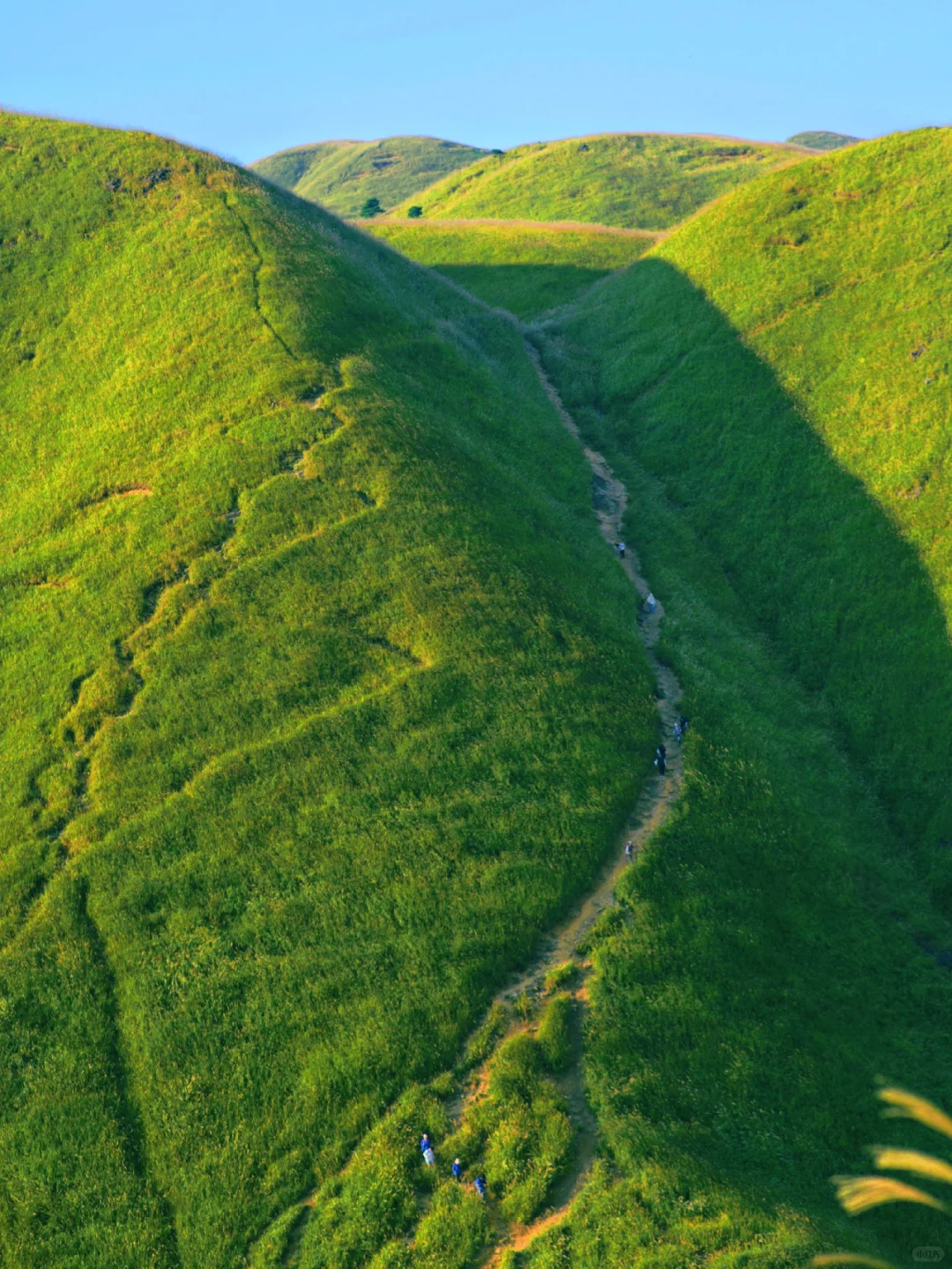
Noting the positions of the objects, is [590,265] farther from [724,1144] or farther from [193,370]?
[724,1144]

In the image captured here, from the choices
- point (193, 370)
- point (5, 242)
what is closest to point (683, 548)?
point (193, 370)

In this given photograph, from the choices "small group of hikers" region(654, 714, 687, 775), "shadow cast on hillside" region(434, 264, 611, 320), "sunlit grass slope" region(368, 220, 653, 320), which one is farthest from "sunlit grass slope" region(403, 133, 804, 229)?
"small group of hikers" region(654, 714, 687, 775)

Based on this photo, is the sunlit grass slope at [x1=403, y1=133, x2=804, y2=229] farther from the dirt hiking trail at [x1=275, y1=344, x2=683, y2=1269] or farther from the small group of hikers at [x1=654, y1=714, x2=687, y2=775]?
the dirt hiking trail at [x1=275, y1=344, x2=683, y2=1269]

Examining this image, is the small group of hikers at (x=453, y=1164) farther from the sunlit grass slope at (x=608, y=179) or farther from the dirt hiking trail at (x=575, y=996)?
the sunlit grass slope at (x=608, y=179)

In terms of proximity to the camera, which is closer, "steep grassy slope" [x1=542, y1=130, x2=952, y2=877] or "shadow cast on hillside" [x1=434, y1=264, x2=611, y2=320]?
"steep grassy slope" [x1=542, y1=130, x2=952, y2=877]

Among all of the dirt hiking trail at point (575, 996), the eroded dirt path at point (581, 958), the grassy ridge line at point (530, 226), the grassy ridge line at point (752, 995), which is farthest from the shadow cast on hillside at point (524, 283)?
the dirt hiking trail at point (575, 996)

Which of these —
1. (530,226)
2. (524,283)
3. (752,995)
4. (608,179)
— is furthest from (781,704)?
(608,179)
